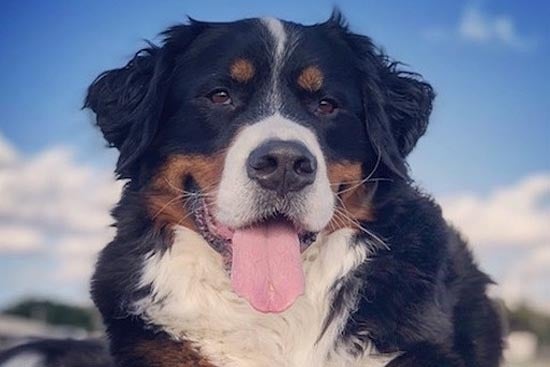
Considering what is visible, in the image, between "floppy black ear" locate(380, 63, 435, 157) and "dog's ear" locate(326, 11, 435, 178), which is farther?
"floppy black ear" locate(380, 63, 435, 157)

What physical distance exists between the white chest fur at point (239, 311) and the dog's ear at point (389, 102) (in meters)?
0.65

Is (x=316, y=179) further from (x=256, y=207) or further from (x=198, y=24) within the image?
(x=198, y=24)

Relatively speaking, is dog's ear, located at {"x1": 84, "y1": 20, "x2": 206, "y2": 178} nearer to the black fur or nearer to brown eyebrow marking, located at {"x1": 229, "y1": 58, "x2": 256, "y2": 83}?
brown eyebrow marking, located at {"x1": 229, "y1": 58, "x2": 256, "y2": 83}

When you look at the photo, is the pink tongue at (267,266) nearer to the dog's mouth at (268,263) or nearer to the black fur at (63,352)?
the dog's mouth at (268,263)

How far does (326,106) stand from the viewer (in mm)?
6660

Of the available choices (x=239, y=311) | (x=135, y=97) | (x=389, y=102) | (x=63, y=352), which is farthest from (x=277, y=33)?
(x=63, y=352)

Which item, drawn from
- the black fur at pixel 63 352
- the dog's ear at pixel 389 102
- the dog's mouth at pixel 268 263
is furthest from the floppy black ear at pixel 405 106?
the black fur at pixel 63 352

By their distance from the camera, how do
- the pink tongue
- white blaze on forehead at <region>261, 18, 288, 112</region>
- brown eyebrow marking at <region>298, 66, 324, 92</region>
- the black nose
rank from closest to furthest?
the black nose → the pink tongue → white blaze on forehead at <region>261, 18, 288, 112</region> → brown eyebrow marking at <region>298, 66, 324, 92</region>

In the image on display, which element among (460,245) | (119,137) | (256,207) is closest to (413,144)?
(460,245)

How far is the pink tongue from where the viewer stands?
6.16m

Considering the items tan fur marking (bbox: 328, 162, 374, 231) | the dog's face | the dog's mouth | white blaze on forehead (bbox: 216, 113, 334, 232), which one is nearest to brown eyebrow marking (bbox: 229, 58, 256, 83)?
the dog's face

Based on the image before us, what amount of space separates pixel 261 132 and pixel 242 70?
0.66m

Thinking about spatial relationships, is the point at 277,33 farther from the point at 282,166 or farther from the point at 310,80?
the point at 282,166

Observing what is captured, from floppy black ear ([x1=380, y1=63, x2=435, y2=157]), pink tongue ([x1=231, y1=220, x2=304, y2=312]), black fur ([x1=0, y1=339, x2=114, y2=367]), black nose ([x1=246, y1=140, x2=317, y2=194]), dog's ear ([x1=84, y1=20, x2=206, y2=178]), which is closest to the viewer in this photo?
black nose ([x1=246, y1=140, x2=317, y2=194])
